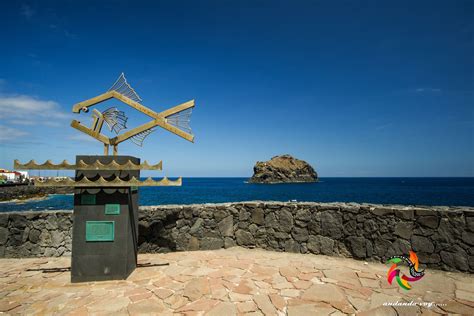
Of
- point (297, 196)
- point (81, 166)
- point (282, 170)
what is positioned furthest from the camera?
point (282, 170)

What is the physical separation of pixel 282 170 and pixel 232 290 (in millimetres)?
112877

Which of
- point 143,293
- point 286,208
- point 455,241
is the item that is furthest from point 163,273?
point 455,241

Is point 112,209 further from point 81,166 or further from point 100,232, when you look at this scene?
point 81,166

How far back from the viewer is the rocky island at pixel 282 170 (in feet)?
380

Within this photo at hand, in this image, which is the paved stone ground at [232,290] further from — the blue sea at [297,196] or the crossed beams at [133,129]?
the blue sea at [297,196]

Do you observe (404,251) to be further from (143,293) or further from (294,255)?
(143,293)

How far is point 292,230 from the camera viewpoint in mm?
6488

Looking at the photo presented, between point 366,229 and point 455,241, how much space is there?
1.63 m

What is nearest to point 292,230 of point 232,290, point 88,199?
point 232,290

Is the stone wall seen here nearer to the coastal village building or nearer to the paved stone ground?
the paved stone ground

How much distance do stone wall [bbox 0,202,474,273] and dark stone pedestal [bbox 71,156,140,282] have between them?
1.61 metres

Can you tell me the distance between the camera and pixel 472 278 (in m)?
4.70

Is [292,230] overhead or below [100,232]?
below

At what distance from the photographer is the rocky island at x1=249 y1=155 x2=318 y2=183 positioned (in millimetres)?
115688
